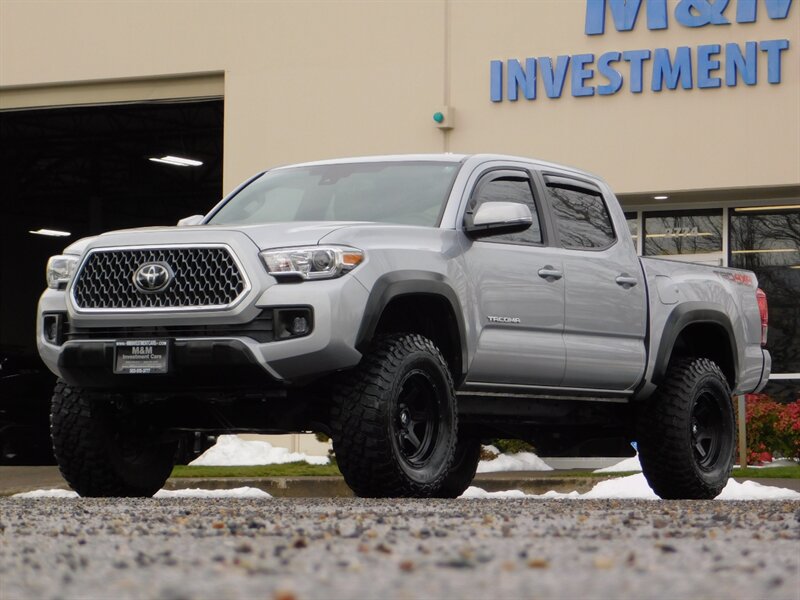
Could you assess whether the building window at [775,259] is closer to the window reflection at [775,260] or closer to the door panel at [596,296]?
the window reflection at [775,260]

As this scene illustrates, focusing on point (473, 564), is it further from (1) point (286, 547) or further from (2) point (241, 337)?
(2) point (241, 337)

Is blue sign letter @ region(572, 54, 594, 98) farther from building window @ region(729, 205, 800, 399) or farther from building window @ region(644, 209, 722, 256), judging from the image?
building window @ region(729, 205, 800, 399)

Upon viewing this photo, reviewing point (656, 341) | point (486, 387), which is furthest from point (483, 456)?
point (486, 387)

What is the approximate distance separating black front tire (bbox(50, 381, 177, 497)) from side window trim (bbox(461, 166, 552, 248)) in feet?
7.57

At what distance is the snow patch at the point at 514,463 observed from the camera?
16.1 meters

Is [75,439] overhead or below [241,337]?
below

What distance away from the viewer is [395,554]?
173 inches

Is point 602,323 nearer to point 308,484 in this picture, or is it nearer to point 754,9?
point 308,484

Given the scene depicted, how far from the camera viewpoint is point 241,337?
25.2 feet

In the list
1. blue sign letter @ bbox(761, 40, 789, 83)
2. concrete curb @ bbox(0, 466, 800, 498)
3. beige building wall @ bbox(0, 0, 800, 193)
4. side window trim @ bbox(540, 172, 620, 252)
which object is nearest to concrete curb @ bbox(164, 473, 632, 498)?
concrete curb @ bbox(0, 466, 800, 498)

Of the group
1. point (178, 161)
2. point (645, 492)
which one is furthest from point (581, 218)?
point (178, 161)

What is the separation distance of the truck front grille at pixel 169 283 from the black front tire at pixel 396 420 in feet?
2.56

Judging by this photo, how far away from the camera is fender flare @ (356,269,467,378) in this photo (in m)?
7.72

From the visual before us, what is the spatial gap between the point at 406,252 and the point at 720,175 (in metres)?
10.8
